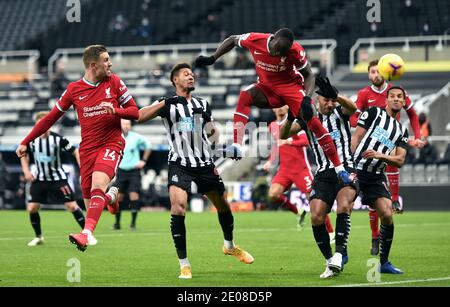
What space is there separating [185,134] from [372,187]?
2.38m

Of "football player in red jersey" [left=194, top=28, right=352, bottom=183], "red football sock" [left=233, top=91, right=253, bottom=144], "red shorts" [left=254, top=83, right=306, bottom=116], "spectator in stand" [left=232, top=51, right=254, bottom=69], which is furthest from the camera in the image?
"spectator in stand" [left=232, top=51, right=254, bottom=69]

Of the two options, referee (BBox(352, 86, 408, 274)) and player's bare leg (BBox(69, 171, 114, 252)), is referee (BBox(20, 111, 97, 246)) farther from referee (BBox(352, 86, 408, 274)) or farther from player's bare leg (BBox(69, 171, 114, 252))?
referee (BBox(352, 86, 408, 274))

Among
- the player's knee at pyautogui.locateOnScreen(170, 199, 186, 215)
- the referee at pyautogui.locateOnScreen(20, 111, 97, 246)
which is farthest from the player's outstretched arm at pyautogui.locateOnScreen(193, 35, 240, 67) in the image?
the referee at pyautogui.locateOnScreen(20, 111, 97, 246)

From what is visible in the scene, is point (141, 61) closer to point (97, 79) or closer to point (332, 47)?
point (332, 47)

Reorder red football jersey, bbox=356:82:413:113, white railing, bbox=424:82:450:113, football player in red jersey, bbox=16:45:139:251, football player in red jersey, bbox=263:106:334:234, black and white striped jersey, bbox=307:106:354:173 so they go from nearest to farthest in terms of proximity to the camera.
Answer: football player in red jersey, bbox=16:45:139:251 < black and white striped jersey, bbox=307:106:354:173 < red football jersey, bbox=356:82:413:113 < football player in red jersey, bbox=263:106:334:234 < white railing, bbox=424:82:450:113

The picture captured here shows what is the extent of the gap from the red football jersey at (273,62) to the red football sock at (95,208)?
2.56 metres

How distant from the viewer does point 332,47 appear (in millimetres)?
36094

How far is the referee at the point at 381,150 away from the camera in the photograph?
12.5m

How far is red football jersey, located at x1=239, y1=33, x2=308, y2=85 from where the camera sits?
12.9m

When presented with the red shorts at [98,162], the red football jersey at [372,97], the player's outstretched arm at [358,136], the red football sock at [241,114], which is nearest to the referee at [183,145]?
the red football sock at [241,114]

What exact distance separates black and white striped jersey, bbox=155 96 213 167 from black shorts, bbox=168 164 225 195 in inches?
2.4

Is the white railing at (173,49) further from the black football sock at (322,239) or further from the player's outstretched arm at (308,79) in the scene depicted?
the black football sock at (322,239)
